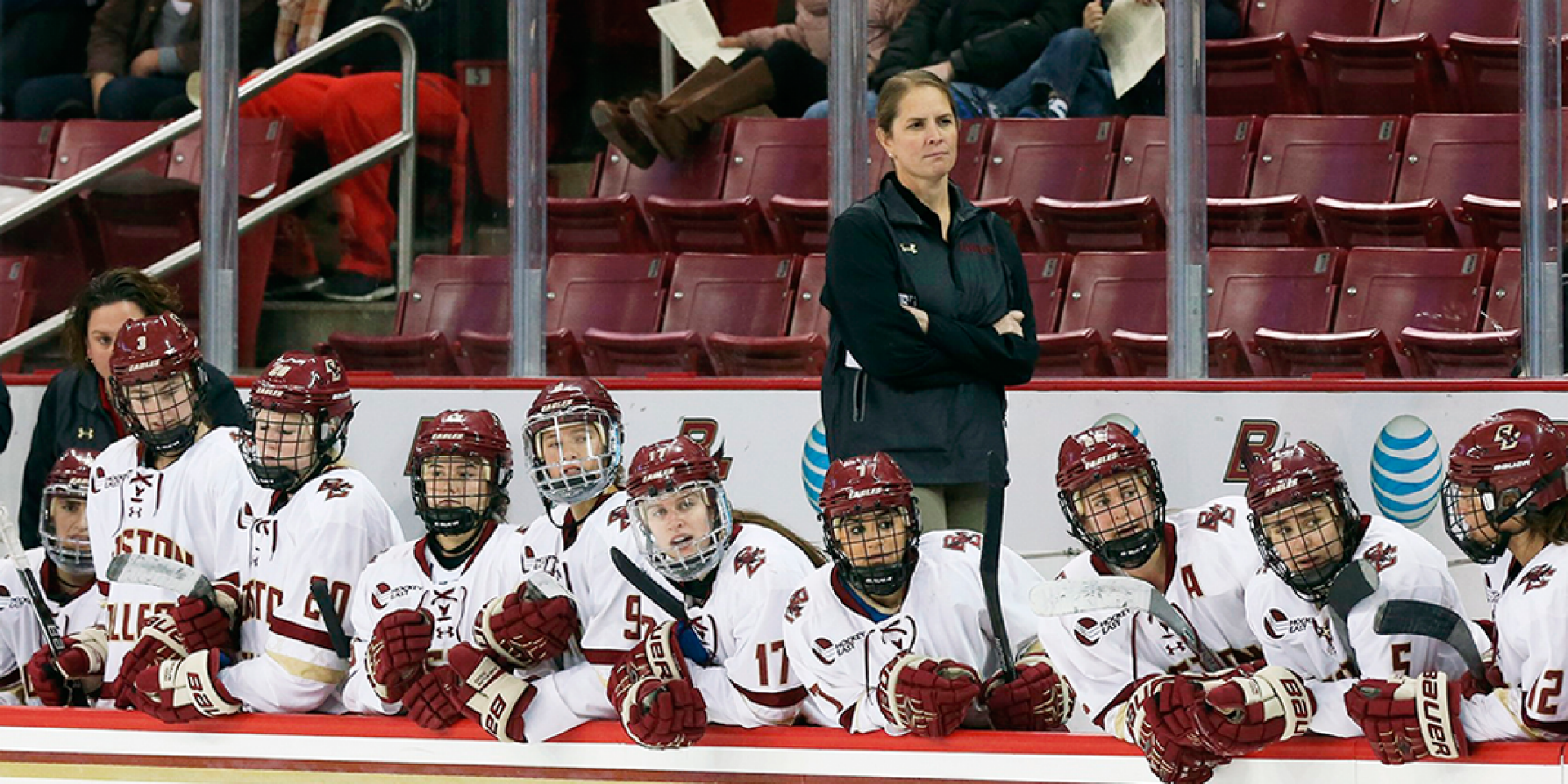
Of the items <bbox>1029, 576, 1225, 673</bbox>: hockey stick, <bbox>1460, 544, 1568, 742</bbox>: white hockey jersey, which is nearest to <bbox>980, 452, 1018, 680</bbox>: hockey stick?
<bbox>1029, 576, 1225, 673</bbox>: hockey stick

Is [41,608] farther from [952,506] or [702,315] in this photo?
[702,315]

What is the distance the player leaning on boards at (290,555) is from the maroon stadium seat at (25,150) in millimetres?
2697

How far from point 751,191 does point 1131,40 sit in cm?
100

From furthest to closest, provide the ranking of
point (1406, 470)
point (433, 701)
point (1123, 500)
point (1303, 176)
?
1. point (1303, 176)
2. point (1406, 470)
3. point (433, 701)
4. point (1123, 500)

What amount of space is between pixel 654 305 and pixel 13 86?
2029mm

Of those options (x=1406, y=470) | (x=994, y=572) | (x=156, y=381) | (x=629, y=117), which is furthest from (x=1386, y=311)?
(x=156, y=381)

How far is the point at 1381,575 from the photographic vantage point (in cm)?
309

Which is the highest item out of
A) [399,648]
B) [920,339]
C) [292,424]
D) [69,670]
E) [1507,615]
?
[920,339]

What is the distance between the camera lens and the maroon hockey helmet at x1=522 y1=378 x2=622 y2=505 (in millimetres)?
3764

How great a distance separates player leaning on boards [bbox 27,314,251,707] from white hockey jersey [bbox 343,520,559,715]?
295 mm

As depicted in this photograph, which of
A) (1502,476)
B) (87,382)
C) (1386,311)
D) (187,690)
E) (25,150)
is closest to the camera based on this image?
(1502,476)

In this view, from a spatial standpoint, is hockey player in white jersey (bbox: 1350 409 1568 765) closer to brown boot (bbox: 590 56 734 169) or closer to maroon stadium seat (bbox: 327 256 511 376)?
brown boot (bbox: 590 56 734 169)

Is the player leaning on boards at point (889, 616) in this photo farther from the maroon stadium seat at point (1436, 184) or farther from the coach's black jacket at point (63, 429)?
the coach's black jacket at point (63, 429)

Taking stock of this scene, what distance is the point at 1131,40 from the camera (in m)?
5.19
